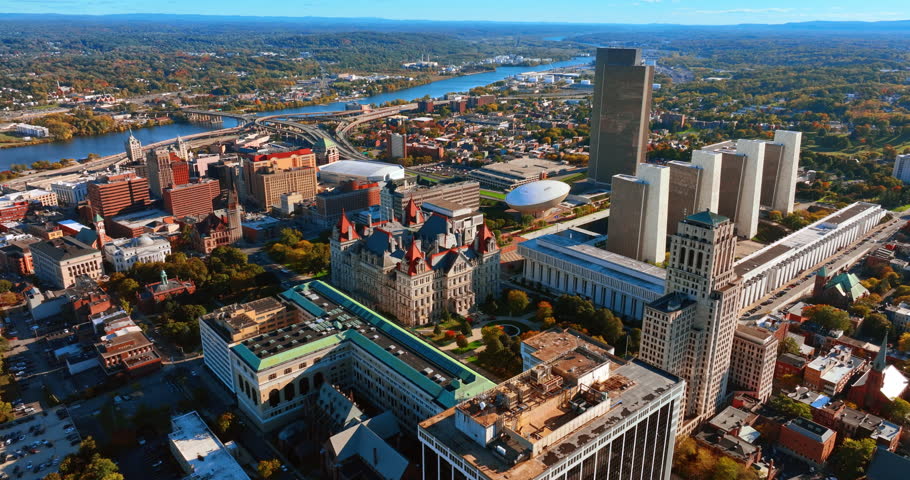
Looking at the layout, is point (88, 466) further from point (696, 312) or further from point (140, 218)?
point (140, 218)

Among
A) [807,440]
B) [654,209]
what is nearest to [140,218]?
[654,209]

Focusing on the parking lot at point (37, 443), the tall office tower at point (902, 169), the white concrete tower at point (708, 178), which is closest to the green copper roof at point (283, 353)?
the parking lot at point (37, 443)

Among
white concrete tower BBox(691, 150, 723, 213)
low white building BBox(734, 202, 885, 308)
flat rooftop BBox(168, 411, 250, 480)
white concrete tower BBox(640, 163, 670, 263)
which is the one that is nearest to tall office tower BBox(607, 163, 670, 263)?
white concrete tower BBox(640, 163, 670, 263)

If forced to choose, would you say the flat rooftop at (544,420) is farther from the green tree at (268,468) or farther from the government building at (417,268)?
the government building at (417,268)

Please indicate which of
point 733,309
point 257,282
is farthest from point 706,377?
point 257,282

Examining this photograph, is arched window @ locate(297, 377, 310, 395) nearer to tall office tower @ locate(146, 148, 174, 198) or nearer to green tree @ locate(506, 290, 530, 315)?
green tree @ locate(506, 290, 530, 315)

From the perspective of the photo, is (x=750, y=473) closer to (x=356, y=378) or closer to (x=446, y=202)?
(x=356, y=378)

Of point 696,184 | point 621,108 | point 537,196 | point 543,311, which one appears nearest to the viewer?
point 543,311

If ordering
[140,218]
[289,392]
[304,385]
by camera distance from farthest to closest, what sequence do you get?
[140,218] → [304,385] → [289,392]
